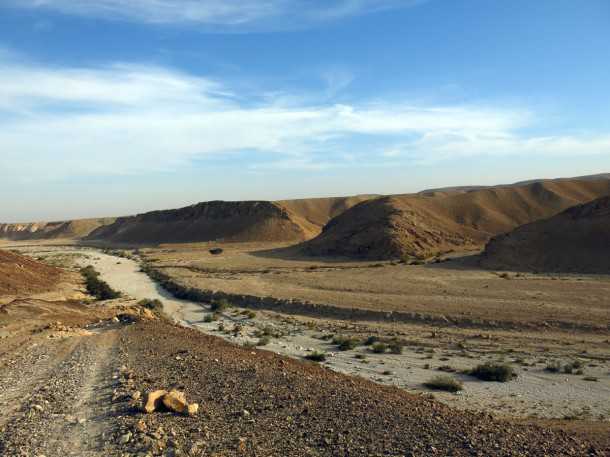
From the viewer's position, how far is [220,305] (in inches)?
1260

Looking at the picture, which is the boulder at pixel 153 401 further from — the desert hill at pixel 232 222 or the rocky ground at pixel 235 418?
the desert hill at pixel 232 222

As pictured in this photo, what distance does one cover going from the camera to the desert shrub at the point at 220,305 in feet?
104

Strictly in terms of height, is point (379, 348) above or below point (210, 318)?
above

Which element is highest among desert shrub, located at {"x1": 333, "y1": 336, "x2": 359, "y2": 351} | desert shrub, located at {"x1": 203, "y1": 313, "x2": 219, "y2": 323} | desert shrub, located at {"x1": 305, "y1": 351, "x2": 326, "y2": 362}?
desert shrub, located at {"x1": 305, "y1": 351, "x2": 326, "y2": 362}

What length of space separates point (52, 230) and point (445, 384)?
7422 inches

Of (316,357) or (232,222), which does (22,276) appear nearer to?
(316,357)

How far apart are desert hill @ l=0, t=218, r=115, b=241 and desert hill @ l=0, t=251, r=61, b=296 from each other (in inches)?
5181

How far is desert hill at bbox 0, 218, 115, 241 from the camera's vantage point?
173 metres

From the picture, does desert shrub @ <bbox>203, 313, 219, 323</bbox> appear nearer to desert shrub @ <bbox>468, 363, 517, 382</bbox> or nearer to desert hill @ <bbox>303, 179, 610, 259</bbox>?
desert shrub @ <bbox>468, 363, 517, 382</bbox>

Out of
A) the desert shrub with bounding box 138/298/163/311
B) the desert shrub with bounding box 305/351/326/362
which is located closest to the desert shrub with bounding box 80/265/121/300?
the desert shrub with bounding box 138/298/163/311

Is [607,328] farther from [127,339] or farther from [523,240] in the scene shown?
[523,240]

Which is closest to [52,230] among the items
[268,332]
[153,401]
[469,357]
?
[268,332]

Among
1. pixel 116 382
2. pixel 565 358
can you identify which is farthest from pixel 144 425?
pixel 565 358

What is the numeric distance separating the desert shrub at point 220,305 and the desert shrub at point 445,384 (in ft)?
61.8
